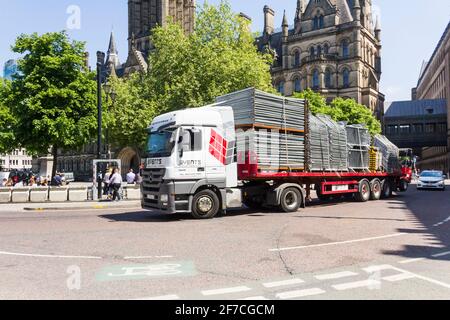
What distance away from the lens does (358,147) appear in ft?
63.8

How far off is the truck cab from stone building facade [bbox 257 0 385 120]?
44001 mm

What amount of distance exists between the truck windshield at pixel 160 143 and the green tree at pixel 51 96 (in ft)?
52.2

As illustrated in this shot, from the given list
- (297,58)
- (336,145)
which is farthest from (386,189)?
(297,58)

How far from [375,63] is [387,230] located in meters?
61.6

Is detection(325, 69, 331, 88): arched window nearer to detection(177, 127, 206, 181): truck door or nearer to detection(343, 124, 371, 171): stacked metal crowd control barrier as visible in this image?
detection(343, 124, 371, 171): stacked metal crowd control barrier

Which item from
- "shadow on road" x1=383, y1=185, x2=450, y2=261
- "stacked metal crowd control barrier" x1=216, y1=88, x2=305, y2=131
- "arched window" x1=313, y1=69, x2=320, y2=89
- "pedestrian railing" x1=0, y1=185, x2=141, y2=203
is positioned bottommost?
"shadow on road" x1=383, y1=185, x2=450, y2=261

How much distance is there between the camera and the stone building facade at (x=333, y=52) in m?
57.2

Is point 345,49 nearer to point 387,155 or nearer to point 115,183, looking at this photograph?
point 387,155

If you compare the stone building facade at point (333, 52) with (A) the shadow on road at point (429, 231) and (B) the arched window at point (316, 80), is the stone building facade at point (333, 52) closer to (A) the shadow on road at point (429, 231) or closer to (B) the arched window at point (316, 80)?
(B) the arched window at point (316, 80)

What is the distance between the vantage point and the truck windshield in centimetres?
1298

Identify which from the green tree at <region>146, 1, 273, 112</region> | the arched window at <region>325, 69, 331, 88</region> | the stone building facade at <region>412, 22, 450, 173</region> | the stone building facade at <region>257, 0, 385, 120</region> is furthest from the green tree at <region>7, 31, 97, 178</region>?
the stone building facade at <region>412, 22, 450, 173</region>

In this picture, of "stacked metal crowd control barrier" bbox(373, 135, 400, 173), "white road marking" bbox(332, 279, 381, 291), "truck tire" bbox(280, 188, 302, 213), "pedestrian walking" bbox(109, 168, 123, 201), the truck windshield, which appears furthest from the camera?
"stacked metal crowd control barrier" bbox(373, 135, 400, 173)
